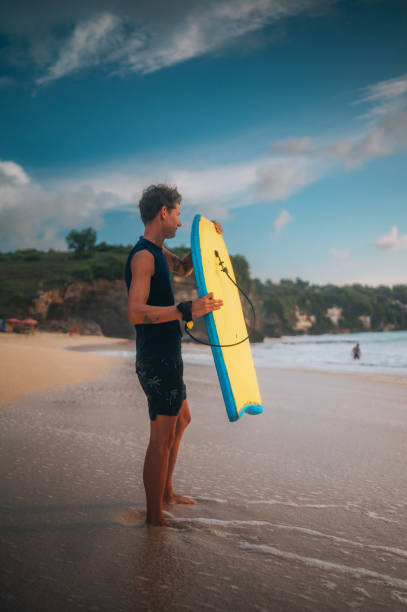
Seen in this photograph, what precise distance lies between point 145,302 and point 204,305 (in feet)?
1.03

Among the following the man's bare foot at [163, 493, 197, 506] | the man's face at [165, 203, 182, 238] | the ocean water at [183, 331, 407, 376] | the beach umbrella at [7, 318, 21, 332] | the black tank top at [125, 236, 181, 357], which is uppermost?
the beach umbrella at [7, 318, 21, 332]

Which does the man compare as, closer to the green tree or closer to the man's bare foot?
the man's bare foot

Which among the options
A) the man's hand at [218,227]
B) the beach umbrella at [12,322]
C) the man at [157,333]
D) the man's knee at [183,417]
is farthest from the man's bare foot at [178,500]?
the beach umbrella at [12,322]

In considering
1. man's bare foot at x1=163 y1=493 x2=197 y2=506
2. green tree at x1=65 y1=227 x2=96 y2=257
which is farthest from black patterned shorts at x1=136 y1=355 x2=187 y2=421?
green tree at x1=65 y1=227 x2=96 y2=257

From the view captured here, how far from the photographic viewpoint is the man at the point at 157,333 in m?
2.06

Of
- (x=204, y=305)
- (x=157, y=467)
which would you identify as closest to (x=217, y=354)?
(x=204, y=305)

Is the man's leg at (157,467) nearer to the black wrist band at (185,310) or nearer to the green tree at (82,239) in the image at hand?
the black wrist band at (185,310)

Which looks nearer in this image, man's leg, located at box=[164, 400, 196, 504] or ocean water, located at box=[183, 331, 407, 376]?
man's leg, located at box=[164, 400, 196, 504]

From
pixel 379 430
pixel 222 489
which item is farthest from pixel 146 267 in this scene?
pixel 379 430

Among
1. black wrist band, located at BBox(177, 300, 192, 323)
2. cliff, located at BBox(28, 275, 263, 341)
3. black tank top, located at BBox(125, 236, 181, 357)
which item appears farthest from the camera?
cliff, located at BBox(28, 275, 263, 341)

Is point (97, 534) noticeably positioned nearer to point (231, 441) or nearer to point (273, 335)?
point (231, 441)

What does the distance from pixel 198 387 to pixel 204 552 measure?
5.49m

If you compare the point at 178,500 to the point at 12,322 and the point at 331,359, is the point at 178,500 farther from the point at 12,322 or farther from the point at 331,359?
the point at 12,322

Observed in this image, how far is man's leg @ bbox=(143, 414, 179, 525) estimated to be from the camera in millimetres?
2055
